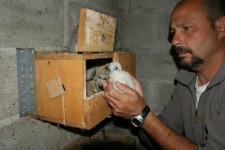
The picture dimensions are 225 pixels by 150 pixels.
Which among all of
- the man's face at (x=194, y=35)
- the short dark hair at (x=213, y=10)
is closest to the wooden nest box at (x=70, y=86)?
the man's face at (x=194, y=35)

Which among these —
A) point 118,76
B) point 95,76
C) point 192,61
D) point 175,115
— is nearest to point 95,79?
point 95,76

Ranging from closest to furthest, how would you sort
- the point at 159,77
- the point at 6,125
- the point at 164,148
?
the point at 6,125
the point at 164,148
the point at 159,77

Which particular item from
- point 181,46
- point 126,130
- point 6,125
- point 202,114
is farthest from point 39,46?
point 126,130

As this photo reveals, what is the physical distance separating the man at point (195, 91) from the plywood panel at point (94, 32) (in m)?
0.18

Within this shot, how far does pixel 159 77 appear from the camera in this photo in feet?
5.48

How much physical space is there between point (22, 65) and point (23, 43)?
9cm

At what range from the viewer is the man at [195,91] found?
98 cm

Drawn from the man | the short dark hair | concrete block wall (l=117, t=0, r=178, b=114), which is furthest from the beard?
concrete block wall (l=117, t=0, r=178, b=114)

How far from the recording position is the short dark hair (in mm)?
1138

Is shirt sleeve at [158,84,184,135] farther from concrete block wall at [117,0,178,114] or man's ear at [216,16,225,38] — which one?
man's ear at [216,16,225,38]

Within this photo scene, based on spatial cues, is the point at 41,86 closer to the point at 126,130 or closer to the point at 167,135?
the point at 167,135

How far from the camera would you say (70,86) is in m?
0.88

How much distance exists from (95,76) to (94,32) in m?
0.26

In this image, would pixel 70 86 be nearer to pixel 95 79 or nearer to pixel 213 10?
pixel 95 79
